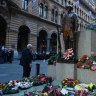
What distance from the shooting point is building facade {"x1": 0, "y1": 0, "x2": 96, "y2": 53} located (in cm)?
3497

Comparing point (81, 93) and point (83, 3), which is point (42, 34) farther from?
point (81, 93)

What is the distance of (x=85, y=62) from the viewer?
9.32m

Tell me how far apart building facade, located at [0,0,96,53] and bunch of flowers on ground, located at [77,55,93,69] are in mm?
17342

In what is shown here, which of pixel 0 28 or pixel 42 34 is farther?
pixel 42 34

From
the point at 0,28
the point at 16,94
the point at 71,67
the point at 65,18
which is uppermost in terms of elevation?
the point at 0,28

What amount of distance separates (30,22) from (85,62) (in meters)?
31.9

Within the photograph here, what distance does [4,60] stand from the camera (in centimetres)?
2631

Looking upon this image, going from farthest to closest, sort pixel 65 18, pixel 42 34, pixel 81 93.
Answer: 1. pixel 42 34
2. pixel 65 18
3. pixel 81 93

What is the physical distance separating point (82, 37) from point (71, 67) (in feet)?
3.98

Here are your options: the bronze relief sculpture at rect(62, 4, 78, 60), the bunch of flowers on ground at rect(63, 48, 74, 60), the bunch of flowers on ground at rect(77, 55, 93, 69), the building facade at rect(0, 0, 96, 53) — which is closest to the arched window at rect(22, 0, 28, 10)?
the building facade at rect(0, 0, 96, 53)

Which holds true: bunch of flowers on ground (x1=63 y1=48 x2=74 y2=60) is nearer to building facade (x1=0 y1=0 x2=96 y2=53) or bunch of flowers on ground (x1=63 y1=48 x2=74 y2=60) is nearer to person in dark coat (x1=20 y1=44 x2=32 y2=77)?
person in dark coat (x1=20 y1=44 x2=32 y2=77)

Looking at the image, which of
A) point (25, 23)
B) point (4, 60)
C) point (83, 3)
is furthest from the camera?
point (83, 3)

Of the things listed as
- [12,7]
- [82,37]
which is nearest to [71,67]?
[82,37]

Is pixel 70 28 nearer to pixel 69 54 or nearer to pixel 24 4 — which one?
pixel 69 54
